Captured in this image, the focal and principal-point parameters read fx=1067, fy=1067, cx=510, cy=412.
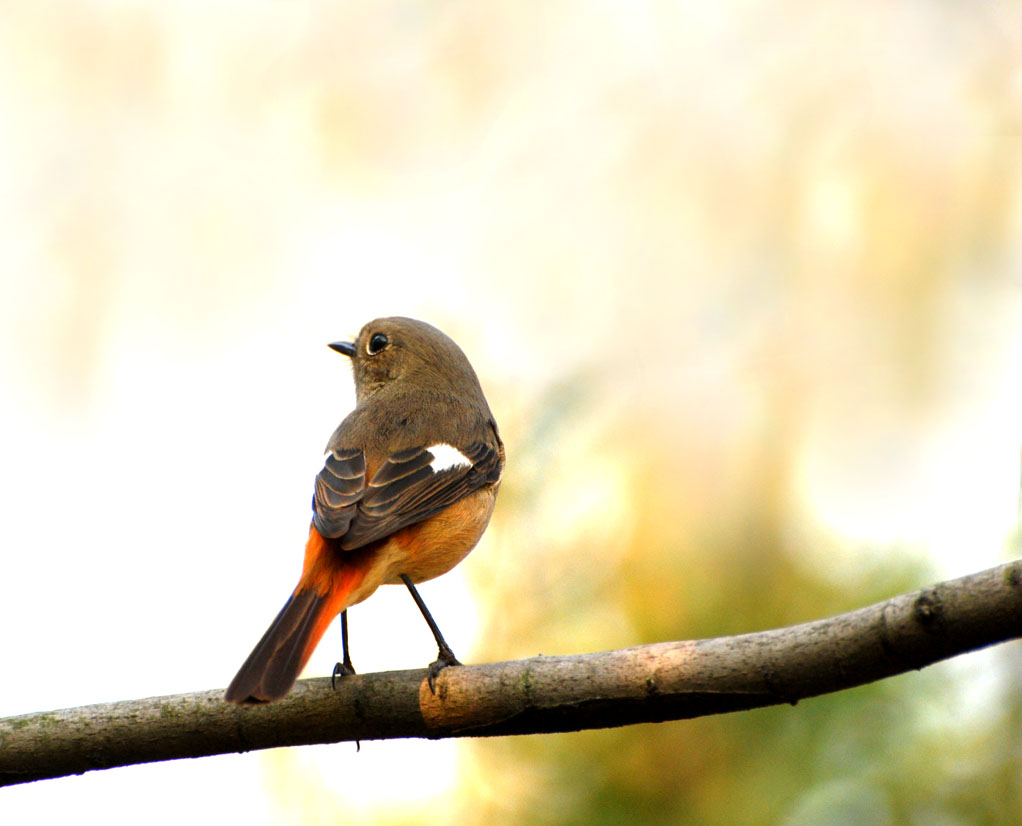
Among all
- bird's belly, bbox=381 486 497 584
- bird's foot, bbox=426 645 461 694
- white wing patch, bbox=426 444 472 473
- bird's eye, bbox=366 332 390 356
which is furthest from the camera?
bird's eye, bbox=366 332 390 356

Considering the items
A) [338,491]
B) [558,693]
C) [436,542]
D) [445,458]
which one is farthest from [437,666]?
[445,458]

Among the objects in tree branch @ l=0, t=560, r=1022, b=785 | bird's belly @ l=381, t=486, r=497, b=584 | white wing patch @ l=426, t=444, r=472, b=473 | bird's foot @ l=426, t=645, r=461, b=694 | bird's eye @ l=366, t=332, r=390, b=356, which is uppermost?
bird's eye @ l=366, t=332, r=390, b=356

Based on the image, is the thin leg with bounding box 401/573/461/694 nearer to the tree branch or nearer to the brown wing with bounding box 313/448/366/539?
the tree branch

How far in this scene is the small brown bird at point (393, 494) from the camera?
317cm

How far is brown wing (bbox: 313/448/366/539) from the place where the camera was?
11.6 feet

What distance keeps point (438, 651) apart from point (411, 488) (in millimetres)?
650

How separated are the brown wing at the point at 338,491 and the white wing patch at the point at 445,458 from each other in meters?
0.27

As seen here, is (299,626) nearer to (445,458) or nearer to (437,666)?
(437,666)

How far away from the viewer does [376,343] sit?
5188mm

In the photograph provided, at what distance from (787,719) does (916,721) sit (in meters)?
0.41

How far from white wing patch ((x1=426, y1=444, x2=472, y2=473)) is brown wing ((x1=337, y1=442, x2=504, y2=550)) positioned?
0.4 inches

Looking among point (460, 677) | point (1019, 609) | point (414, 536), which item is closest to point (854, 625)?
point (1019, 609)

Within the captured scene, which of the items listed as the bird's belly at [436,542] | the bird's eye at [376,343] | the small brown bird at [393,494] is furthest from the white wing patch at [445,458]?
the bird's eye at [376,343]

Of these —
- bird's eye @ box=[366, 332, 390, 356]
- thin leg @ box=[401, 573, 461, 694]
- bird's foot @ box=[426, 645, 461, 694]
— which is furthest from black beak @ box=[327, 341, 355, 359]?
bird's foot @ box=[426, 645, 461, 694]
